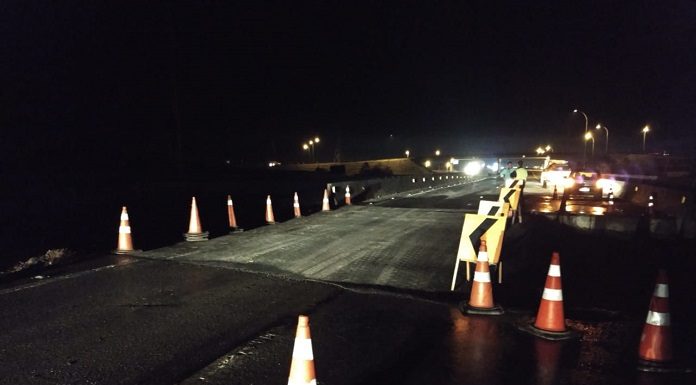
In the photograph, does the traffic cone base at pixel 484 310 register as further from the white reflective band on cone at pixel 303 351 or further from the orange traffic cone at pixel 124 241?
the orange traffic cone at pixel 124 241

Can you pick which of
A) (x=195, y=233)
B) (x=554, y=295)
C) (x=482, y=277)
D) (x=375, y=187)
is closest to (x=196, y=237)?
(x=195, y=233)

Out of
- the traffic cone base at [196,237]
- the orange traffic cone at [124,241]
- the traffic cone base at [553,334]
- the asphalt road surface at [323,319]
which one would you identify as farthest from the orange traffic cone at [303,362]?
the traffic cone base at [196,237]

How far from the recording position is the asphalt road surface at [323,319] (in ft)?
14.0

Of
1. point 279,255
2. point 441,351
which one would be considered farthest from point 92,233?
point 441,351

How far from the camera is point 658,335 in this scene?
4488mm

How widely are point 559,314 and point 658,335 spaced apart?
919 mm

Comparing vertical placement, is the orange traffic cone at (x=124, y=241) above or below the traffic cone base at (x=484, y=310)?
above

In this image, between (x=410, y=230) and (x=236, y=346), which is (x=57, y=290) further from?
(x=410, y=230)

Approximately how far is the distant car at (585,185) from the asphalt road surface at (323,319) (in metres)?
13.2

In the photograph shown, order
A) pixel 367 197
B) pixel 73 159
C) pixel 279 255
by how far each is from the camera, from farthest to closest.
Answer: pixel 73 159
pixel 367 197
pixel 279 255

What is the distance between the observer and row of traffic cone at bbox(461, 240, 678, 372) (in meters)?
4.45

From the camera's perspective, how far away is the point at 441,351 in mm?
4742

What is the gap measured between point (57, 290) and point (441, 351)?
5415mm

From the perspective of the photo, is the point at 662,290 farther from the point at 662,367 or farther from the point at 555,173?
the point at 555,173
